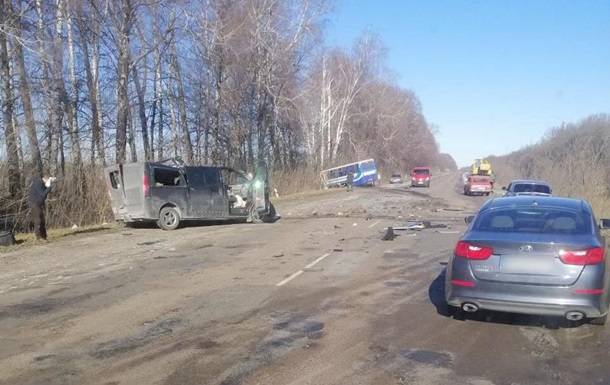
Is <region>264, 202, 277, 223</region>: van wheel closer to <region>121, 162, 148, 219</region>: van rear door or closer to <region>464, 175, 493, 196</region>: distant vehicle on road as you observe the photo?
<region>121, 162, 148, 219</region>: van rear door

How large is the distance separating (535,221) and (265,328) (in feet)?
10.9

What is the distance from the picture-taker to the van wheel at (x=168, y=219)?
17547mm

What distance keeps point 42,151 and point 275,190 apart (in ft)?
60.1

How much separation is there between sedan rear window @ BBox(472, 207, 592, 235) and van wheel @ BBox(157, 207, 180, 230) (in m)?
12.2

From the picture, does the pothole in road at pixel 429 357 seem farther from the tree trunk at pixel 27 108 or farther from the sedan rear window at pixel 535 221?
the tree trunk at pixel 27 108

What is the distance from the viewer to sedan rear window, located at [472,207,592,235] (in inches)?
255

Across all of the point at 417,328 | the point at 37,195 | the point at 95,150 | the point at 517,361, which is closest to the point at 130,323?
the point at 417,328

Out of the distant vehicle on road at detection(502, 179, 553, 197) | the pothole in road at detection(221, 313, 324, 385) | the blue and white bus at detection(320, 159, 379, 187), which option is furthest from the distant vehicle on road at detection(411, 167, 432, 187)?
the pothole in road at detection(221, 313, 324, 385)

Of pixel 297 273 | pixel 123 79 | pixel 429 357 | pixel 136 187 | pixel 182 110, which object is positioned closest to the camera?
pixel 429 357

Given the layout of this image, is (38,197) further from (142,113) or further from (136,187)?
(142,113)

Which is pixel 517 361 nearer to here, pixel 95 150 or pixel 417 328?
pixel 417 328

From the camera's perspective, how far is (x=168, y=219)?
57.9 feet

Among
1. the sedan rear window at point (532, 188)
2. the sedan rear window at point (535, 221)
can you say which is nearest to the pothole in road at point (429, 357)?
the sedan rear window at point (535, 221)

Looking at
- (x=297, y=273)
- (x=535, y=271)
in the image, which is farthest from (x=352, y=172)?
(x=535, y=271)
